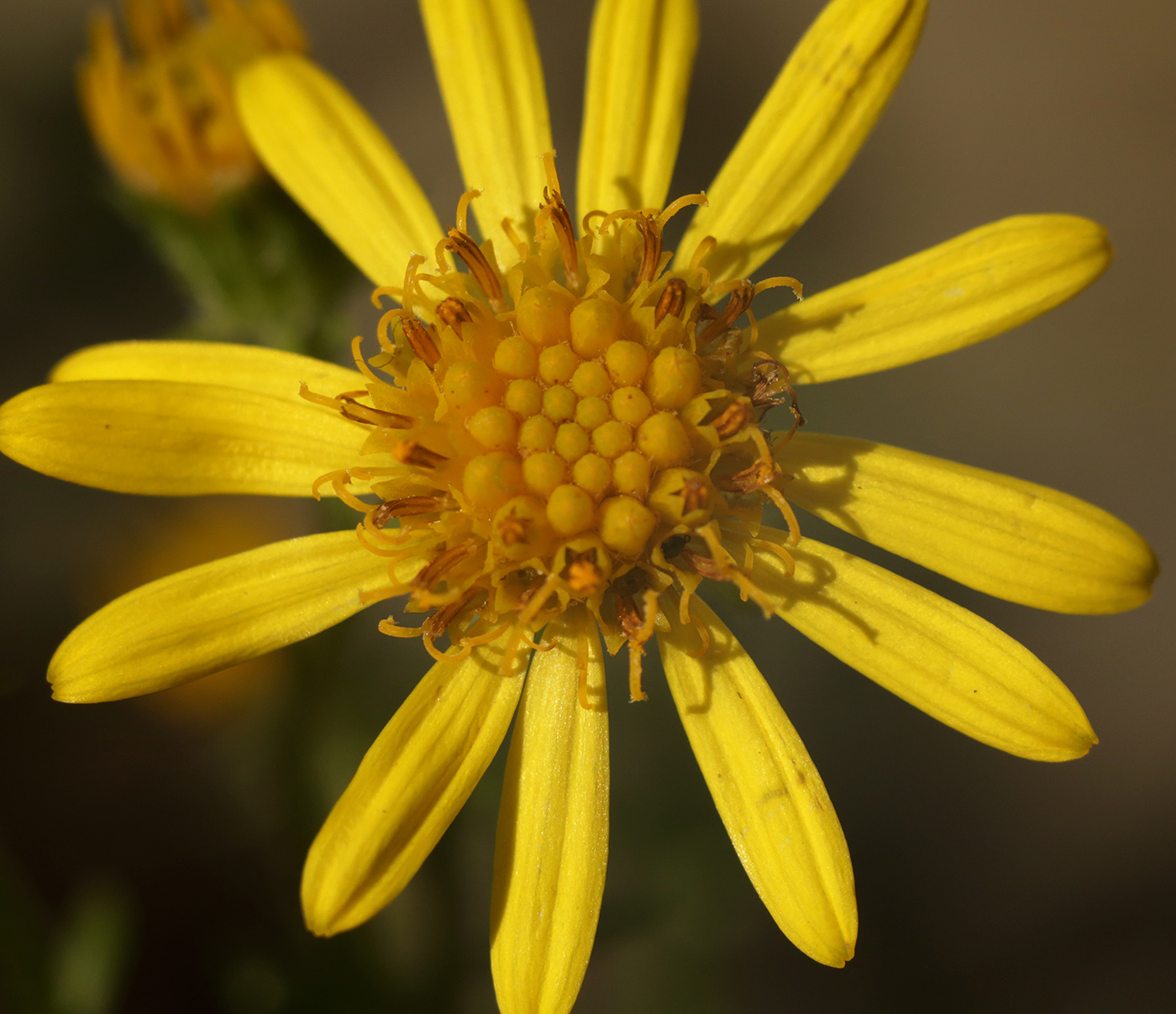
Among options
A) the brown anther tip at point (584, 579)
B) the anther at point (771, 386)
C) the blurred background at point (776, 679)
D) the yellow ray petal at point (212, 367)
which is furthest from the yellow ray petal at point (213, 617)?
the blurred background at point (776, 679)

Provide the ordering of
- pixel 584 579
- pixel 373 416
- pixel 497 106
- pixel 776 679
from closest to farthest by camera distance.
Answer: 1. pixel 584 579
2. pixel 373 416
3. pixel 497 106
4. pixel 776 679

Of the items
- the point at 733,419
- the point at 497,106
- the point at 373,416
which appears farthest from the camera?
the point at 497,106

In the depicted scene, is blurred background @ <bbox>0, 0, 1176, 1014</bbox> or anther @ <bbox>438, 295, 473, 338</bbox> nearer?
anther @ <bbox>438, 295, 473, 338</bbox>

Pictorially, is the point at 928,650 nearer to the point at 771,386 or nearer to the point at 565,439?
the point at 771,386

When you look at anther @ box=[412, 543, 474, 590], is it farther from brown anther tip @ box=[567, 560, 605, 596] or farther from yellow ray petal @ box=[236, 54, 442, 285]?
yellow ray petal @ box=[236, 54, 442, 285]

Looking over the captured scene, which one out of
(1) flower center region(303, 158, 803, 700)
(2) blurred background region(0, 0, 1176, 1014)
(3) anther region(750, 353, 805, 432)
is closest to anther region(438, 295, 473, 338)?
(1) flower center region(303, 158, 803, 700)

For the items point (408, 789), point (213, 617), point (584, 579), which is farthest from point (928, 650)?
point (213, 617)

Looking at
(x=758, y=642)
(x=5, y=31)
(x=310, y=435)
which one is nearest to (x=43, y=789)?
(x=310, y=435)
